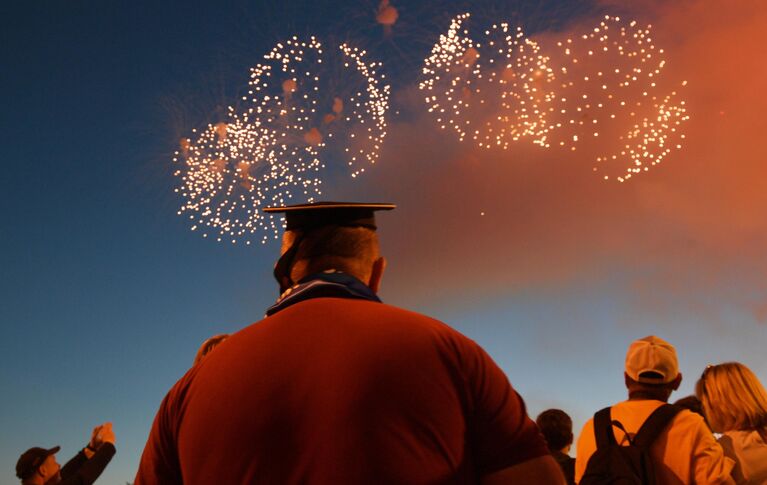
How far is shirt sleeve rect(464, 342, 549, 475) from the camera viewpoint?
201 cm

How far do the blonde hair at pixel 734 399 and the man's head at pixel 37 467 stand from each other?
711 centimetres

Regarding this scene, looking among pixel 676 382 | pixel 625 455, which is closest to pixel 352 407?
pixel 625 455

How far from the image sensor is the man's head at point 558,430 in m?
6.82

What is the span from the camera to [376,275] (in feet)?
8.34

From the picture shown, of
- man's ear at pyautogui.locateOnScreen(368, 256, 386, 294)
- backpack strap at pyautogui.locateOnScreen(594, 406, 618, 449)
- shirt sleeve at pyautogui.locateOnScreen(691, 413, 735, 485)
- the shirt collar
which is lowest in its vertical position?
shirt sleeve at pyautogui.locateOnScreen(691, 413, 735, 485)

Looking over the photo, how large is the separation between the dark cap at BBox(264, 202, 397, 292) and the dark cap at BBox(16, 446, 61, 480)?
7.00 m

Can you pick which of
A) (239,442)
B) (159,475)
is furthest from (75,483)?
(239,442)

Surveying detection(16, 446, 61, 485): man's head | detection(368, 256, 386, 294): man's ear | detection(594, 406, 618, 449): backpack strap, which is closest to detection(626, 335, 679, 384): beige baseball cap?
detection(594, 406, 618, 449): backpack strap

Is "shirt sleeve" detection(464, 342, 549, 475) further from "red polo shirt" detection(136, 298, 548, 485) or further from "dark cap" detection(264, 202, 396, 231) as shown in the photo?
"dark cap" detection(264, 202, 396, 231)

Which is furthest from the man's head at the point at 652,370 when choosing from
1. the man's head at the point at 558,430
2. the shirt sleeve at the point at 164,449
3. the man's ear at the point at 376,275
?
the shirt sleeve at the point at 164,449

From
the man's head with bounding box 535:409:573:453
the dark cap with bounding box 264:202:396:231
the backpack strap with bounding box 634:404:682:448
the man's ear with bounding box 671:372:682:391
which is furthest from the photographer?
the man's head with bounding box 535:409:573:453

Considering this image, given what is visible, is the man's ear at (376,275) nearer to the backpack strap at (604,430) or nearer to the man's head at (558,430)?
the backpack strap at (604,430)

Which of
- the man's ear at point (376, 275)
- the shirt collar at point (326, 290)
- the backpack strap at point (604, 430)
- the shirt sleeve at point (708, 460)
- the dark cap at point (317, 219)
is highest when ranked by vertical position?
the dark cap at point (317, 219)

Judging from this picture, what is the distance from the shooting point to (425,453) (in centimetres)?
191
